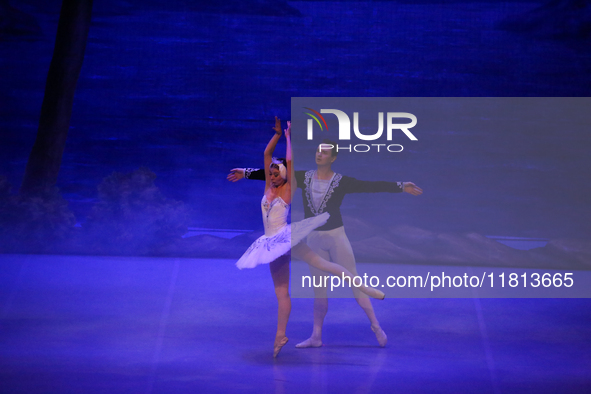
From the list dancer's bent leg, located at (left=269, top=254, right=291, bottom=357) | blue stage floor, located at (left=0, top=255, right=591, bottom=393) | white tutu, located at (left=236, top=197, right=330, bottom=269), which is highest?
white tutu, located at (left=236, top=197, right=330, bottom=269)

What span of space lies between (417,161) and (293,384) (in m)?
5.98

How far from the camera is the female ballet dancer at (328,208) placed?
3945mm

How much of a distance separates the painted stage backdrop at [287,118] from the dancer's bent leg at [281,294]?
496cm

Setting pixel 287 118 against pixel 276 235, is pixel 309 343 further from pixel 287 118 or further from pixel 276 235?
pixel 287 118

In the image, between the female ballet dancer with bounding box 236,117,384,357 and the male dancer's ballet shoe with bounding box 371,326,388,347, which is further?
the male dancer's ballet shoe with bounding box 371,326,388,347

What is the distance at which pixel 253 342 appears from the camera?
404cm

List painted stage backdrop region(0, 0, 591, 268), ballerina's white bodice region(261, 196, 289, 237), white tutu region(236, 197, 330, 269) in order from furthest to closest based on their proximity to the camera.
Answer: painted stage backdrop region(0, 0, 591, 268) → ballerina's white bodice region(261, 196, 289, 237) → white tutu region(236, 197, 330, 269)

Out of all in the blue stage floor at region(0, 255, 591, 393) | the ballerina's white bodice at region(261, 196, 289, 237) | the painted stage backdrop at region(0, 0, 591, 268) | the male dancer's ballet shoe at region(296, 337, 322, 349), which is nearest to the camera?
the blue stage floor at region(0, 255, 591, 393)

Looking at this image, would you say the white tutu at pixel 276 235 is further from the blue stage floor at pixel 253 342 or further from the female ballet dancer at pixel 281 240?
the blue stage floor at pixel 253 342

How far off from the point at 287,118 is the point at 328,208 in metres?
4.83

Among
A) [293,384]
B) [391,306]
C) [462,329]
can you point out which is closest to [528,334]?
[462,329]

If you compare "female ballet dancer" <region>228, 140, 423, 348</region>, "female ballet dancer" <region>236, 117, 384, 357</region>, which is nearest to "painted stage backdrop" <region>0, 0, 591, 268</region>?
"female ballet dancer" <region>228, 140, 423, 348</region>

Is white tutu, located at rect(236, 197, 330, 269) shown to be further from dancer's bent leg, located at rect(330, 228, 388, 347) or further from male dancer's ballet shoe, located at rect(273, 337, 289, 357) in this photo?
male dancer's ballet shoe, located at rect(273, 337, 289, 357)

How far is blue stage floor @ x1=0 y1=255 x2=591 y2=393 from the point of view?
313 cm
